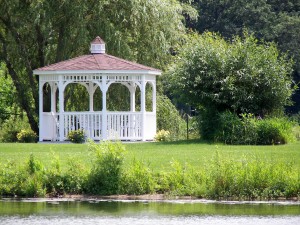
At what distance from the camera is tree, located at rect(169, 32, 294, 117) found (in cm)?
3216

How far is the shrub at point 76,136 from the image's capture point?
3306cm

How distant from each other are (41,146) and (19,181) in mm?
8168

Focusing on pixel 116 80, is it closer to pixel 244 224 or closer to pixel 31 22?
pixel 31 22

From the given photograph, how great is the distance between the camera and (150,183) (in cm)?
2223

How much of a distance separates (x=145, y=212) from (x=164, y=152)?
755 cm

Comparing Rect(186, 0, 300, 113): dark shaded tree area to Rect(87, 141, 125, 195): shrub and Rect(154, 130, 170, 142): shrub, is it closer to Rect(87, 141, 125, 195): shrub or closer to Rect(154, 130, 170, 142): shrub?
Rect(154, 130, 170, 142): shrub

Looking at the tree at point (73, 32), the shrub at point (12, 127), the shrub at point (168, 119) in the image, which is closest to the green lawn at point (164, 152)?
the shrub at point (12, 127)

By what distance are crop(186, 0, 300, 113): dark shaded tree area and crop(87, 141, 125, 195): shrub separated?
38850 mm

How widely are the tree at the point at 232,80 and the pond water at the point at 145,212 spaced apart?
10987 millimetres

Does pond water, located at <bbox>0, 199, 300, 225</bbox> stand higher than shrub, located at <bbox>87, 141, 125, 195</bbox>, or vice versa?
shrub, located at <bbox>87, 141, 125, 195</bbox>

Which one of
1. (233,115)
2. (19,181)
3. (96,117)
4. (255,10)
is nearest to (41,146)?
(96,117)

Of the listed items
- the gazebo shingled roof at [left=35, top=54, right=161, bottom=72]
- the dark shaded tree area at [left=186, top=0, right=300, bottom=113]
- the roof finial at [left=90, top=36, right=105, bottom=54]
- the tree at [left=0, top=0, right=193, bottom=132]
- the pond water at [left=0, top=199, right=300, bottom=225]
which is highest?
the dark shaded tree area at [left=186, top=0, right=300, bottom=113]

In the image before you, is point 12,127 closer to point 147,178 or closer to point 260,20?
point 147,178

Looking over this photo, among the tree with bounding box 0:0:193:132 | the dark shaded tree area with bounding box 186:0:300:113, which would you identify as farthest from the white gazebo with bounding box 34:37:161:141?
the dark shaded tree area with bounding box 186:0:300:113
